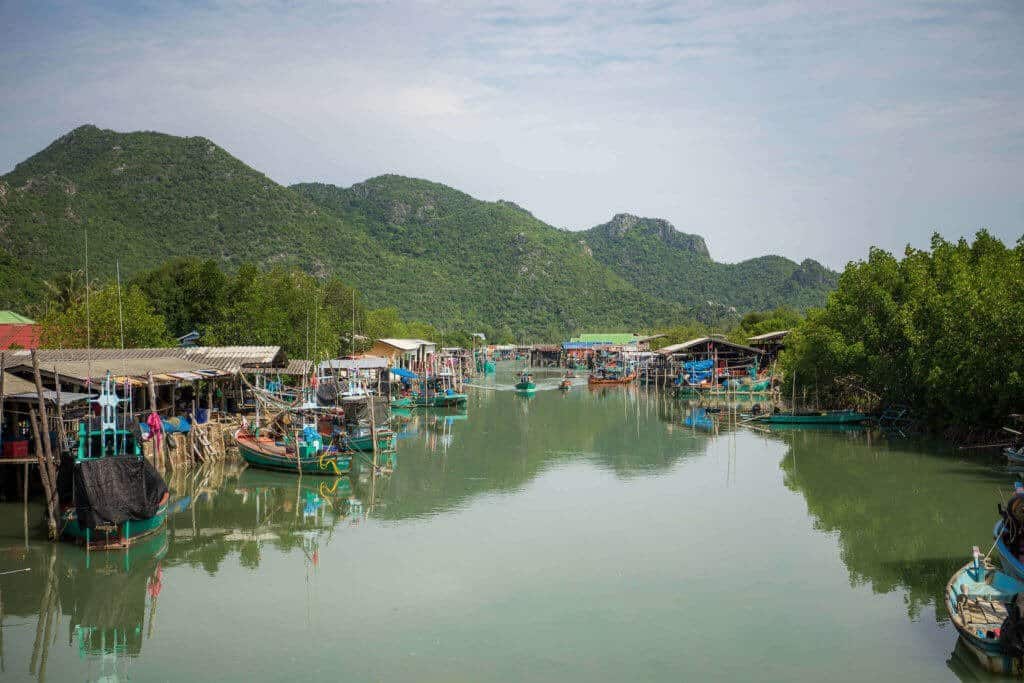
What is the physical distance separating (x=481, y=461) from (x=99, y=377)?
35.0 feet

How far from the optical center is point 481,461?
958 inches

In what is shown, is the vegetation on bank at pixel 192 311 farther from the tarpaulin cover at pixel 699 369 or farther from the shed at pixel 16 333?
the tarpaulin cover at pixel 699 369

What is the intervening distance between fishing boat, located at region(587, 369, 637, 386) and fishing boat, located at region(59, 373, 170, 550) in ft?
140

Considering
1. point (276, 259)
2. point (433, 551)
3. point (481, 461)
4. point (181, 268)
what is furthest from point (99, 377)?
point (276, 259)

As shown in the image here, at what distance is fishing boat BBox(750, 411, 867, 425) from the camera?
3083 centimetres

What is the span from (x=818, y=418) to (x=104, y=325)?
25.8 m

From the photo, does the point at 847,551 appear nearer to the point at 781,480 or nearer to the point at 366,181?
the point at 781,480

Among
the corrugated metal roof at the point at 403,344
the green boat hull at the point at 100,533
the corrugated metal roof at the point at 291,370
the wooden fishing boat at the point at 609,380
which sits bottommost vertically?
the green boat hull at the point at 100,533

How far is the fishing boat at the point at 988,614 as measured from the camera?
8570 millimetres

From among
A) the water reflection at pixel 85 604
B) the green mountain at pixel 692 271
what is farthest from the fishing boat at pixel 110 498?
the green mountain at pixel 692 271

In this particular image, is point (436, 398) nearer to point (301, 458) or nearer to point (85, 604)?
point (301, 458)

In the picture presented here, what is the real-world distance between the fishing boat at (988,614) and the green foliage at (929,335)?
11918 millimetres

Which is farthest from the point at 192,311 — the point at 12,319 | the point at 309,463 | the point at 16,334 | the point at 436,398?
the point at 309,463

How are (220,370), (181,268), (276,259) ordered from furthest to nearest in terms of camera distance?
(276,259), (181,268), (220,370)
